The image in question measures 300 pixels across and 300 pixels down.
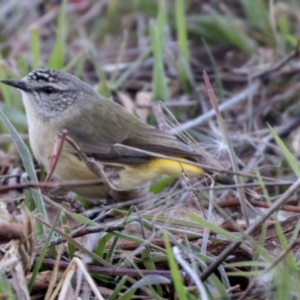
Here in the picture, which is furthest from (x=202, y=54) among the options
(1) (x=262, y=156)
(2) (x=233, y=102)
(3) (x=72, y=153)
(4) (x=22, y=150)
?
(4) (x=22, y=150)

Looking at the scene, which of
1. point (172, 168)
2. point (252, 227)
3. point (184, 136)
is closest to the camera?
point (252, 227)

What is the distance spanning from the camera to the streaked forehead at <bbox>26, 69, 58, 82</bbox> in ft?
12.5

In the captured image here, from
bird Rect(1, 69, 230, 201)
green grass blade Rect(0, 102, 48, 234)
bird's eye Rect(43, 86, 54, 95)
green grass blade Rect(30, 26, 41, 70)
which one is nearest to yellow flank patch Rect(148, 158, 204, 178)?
bird Rect(1, 69, 230, 201)

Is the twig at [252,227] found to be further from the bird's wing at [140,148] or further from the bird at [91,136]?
the bird's wing at [140,148]

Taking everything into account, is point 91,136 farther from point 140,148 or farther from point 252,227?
point 252,227

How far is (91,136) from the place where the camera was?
12.3 feet

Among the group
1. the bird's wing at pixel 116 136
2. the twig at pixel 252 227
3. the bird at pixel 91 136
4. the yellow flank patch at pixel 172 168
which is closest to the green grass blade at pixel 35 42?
the bird at pixel 91 136

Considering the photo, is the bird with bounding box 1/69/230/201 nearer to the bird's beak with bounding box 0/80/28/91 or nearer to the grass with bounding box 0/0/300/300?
the bird's beak with bounding box 0/80/28/91

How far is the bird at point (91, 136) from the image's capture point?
3.56 metres

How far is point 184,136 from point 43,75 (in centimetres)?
104

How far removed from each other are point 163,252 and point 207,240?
0.49 ft

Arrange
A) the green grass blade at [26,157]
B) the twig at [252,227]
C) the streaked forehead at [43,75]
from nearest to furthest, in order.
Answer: the twig at [252,227]
the green grass blade at [26,157]
the streaked forehead at [43,75]

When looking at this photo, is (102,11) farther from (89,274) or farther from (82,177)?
(89,274)

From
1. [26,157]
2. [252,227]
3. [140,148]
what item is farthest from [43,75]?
[252,227]
